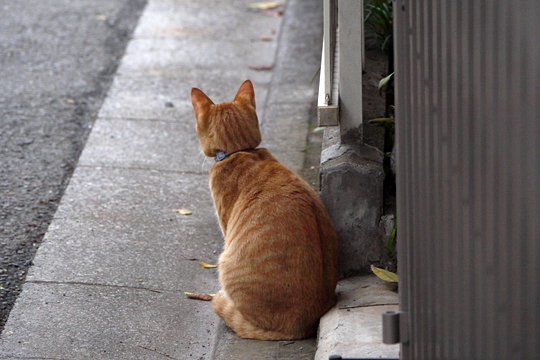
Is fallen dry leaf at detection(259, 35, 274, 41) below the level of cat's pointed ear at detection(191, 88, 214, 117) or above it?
below

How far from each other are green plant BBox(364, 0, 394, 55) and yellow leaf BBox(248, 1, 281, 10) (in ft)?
10.0

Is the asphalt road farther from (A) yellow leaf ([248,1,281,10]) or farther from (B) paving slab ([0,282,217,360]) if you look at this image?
(A) yellow leaf ([248,1,281,10])

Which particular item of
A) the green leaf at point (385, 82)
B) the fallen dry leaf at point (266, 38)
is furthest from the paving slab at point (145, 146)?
the fallen dry leaf at point (266, 38)

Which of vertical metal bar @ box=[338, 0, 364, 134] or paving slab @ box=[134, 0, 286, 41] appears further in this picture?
paving slab @ box=[134, 0, 286, 41]

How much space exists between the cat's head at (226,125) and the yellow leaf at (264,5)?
417cm

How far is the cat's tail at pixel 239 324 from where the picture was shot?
4.04 metres

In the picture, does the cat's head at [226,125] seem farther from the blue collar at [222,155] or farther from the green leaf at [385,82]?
the green leaf at [385,82]

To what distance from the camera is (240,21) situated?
815 centimetres

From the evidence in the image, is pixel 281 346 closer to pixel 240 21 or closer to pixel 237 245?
pixel 237 245

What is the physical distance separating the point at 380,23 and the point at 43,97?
2546 millimetres

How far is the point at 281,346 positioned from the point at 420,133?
1.47 metres

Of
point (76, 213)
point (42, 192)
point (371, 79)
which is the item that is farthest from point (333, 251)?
point (42, 192)

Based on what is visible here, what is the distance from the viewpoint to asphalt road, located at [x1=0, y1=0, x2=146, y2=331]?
16.6 ft

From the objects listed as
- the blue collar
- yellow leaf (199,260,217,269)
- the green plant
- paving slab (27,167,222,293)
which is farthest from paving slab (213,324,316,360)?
the green plant
